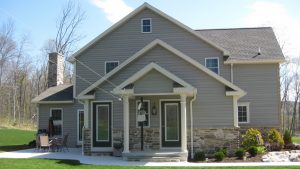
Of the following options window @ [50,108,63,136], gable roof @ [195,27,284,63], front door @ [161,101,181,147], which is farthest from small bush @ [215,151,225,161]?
window @ [50,108,63,136]

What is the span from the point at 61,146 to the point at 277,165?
11.6m

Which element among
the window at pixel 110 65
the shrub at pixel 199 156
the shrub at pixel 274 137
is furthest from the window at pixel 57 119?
the shrub at pixel 274 137

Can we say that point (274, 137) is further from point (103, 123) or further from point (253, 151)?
point (103, 123)

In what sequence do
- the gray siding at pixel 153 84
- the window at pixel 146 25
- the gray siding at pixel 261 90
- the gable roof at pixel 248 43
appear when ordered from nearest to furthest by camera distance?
the gray siding at pixel 153 84 < the gray siding at pixel 261 90 < the gable roof at pixel 248 43 < the window at pixel 146 25

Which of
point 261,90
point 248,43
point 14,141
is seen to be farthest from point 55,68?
point 261,90

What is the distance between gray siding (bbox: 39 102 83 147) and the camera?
936 inches

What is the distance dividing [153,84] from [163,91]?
541mm

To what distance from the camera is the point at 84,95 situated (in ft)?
61.0

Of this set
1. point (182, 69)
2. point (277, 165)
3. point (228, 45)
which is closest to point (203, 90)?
point (182, 69)

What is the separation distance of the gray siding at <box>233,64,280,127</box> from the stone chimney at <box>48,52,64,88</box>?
37.9 ft

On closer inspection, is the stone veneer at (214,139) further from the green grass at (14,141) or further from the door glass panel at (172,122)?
the green grass at (14,141)

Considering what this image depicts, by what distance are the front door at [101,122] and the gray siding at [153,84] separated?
251 cm

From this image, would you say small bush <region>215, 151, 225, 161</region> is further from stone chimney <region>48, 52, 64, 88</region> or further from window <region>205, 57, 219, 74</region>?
stone chimney <region>48, 52, 64, 88</region>

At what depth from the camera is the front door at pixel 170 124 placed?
1842 cm
